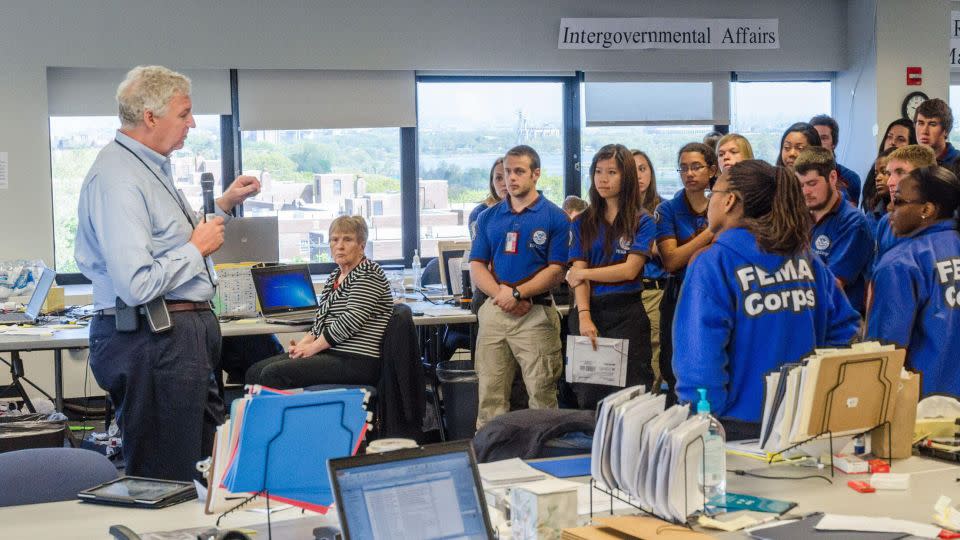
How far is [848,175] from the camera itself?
220 inches

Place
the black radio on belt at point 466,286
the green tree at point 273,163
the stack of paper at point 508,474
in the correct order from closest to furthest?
1. the stack of paper at point 508,474
2. the black radio on belt at point 466,286
3. the green tree at point 273,163

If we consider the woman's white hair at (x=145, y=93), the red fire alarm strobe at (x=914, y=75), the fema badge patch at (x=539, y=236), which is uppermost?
the red fire alarm strobe at (x=914, y=75)

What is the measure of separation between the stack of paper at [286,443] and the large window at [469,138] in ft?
21.1

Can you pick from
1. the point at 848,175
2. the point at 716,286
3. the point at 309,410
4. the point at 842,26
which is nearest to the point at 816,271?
the point at 716,286

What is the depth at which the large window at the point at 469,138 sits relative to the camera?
28.5 ft

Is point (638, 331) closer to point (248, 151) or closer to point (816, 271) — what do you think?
point (816, 271)

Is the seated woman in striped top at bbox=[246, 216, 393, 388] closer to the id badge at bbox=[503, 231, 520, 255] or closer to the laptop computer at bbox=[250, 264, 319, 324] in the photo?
the laptop computer at bbox=[250, 264, 319, 324]

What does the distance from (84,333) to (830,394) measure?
13.0 ft

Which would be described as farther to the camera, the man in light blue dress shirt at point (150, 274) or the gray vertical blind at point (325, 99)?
the gray vertical blind at point (325, 99)

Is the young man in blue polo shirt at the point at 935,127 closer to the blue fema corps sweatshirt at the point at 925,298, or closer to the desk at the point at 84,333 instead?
the blue fema corps sweatshirt at the point at 925,298

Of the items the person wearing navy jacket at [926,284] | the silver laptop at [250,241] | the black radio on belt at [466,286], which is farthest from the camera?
the black radio on belt at [466,286]

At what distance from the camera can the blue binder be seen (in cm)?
221

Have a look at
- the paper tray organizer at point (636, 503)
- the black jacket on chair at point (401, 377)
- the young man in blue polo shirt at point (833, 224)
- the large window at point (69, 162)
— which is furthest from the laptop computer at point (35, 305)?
the paper tray organizer at point (636, 503)

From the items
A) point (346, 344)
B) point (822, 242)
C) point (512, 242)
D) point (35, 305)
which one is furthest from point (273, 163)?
point (822, 242)
